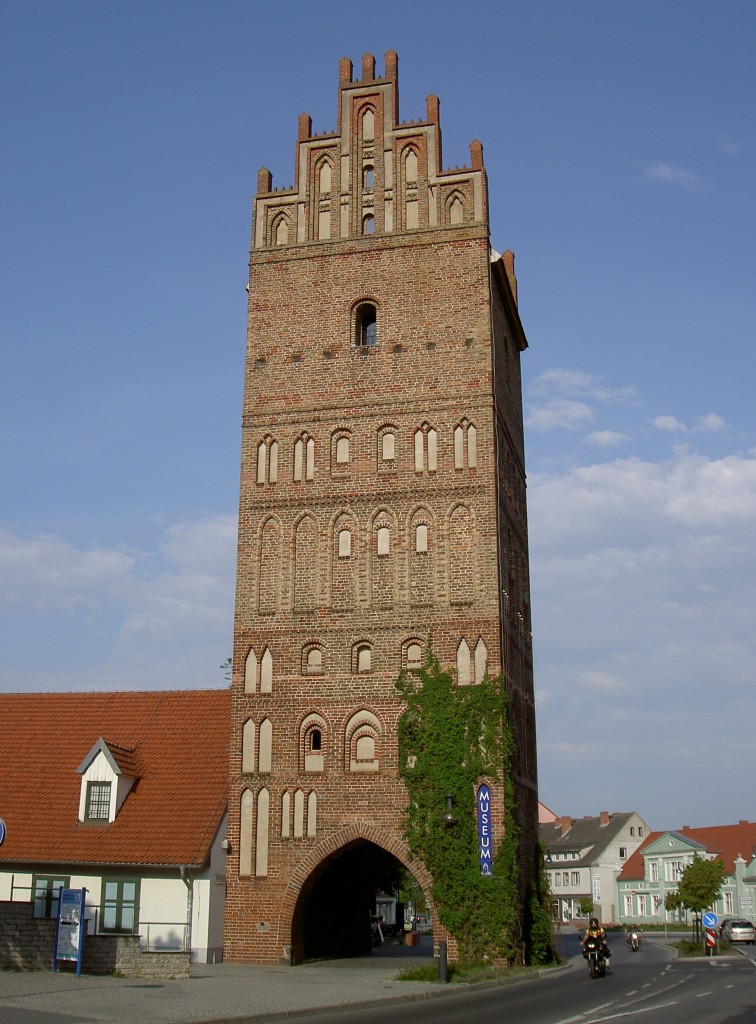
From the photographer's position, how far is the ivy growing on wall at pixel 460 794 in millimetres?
23328

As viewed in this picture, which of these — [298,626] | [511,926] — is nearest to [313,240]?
[298,626]

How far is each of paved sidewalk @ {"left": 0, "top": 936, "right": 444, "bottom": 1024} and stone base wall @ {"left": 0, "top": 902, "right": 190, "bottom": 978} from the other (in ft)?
1.12

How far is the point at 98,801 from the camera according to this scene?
26.7 meters

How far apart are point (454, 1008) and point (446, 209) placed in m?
20.2

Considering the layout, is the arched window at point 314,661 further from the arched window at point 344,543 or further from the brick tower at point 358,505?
the arched window at point 344,543

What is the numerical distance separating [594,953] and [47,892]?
41.2 ft

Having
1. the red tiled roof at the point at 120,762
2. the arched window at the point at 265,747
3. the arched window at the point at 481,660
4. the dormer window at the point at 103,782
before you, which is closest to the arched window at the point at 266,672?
the arched window at the point at 265,747

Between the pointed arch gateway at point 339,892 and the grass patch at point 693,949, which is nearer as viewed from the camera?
the pointed arch gateway at point 339,892

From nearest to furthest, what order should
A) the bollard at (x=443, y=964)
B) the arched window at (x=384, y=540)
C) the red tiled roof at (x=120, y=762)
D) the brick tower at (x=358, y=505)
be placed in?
the bollard at (x=443, y=964), the brick tower at (x=358, y=505), the red tiled roof at (x=120, y=762), the arched window at (x=384, y=540)

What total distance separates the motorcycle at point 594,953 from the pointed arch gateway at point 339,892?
3070mm

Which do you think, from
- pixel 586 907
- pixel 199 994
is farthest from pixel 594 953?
pixel 586 907

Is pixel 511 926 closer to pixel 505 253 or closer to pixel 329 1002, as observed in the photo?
pixel 329 1002

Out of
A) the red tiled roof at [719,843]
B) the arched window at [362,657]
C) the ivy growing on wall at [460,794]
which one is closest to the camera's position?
the ivy growing on wall at [460,794]

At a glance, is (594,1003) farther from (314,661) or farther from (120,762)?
(120,762)
